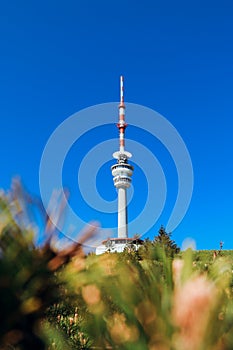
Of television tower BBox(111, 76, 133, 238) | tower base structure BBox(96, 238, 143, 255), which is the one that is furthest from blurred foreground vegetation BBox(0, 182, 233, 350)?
television tower BBox(111, 76, 133, 238)

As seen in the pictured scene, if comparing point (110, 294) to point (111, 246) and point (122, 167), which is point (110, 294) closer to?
point (111, 246)

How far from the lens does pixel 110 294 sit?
3.12 feet

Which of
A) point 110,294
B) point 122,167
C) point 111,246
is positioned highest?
point 122,167

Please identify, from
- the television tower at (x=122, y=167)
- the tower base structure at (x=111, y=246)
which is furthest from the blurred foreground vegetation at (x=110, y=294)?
the television tower at (x=122, y=167)

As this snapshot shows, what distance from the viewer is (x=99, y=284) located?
986mm

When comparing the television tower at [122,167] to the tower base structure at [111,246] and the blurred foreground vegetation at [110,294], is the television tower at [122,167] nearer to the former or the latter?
the tower base structure at [111,246]

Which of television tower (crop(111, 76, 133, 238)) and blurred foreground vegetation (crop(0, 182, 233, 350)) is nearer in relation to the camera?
→ blurred foreground vegetation (crop(0, 182, 233, 350))

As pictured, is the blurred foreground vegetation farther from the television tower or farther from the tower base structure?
the television tower

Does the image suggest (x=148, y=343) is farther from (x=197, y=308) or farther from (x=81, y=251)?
(x=81, y=251)

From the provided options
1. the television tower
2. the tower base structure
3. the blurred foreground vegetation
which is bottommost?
the blurred foreground vegetation

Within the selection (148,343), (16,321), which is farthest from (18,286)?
(148,343)

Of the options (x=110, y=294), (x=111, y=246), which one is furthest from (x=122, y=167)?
(x=110, y=294)

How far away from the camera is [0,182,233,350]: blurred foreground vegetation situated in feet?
2.56

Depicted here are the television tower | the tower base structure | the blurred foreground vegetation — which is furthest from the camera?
the television tower
